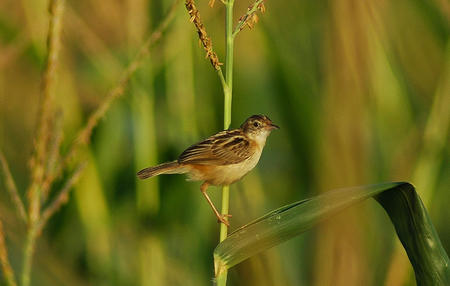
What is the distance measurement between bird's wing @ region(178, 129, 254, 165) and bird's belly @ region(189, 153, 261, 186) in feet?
0.09

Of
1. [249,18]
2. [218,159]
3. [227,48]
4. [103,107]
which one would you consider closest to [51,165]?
[103,107]

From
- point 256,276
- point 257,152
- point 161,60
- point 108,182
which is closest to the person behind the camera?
point 256,276

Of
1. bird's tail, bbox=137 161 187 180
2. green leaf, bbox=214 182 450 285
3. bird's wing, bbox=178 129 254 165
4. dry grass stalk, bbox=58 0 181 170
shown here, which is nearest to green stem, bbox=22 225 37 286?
dry grass stalk, bbox=58 0 181 170

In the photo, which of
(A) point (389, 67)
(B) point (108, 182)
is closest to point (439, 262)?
(A) point (389, 67)

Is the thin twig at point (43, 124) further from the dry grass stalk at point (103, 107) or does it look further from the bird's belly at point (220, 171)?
the bird's belly at point (220, 171)

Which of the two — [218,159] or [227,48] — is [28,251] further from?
[218,159]

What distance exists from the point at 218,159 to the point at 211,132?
46cm

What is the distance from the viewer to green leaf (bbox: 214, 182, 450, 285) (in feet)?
5.08

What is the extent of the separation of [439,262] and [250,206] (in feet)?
5.29

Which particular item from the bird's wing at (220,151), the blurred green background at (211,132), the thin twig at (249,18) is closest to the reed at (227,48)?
the thin twig at (249,18)

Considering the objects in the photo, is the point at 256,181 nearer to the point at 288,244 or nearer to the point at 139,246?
the point at 288,244

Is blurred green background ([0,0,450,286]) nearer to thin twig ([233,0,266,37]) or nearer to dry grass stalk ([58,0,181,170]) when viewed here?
dry grass stalk ([58,0,181,170])

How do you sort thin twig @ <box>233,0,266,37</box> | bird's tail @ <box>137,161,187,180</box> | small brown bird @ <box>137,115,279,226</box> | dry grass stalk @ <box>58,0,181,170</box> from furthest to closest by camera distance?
1. small brown bird @ <box>137,115,279,226</box>
2. bird's tail @ <box>137,161,187,180</box>
3. thin twig @ <box>233,0,266,37</box>
4. dry grass stalk @ <box>58,0,181,170</box>

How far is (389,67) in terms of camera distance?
291 cm
